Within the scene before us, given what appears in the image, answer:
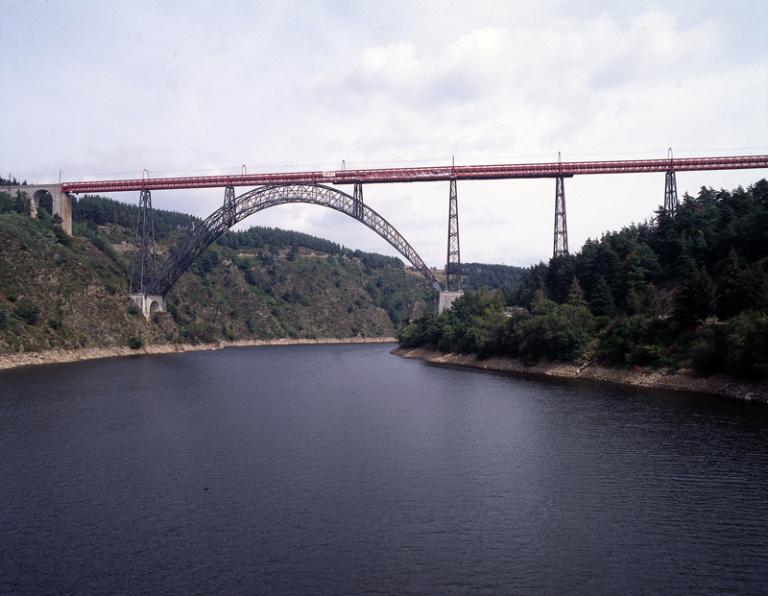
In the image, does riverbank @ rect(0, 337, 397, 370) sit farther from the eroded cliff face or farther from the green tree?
the green tree

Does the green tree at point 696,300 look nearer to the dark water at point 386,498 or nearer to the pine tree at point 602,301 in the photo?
the dark water at point 386,498

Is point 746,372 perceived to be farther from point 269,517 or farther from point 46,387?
point 46,387

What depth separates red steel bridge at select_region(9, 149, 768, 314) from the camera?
4406 centimetres

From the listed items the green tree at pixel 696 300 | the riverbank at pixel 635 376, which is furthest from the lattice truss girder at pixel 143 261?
the green tree at pixel 696 300

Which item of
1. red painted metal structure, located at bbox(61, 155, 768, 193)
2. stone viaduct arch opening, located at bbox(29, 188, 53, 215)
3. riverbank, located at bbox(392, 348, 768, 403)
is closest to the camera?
riverbank, located at bbox(392, 348, 768, 403)

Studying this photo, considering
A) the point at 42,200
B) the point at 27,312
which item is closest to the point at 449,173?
the point at 27,312

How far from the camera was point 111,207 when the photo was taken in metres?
104

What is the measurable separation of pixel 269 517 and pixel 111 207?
99.6m

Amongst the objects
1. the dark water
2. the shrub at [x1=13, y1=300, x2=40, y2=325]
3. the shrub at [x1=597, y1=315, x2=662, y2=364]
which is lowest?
the dark water

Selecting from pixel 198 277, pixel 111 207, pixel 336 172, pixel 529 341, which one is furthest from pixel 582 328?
pixel 111 207

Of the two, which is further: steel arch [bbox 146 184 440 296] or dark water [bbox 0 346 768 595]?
steel arch [bbox 146 184 440 296]

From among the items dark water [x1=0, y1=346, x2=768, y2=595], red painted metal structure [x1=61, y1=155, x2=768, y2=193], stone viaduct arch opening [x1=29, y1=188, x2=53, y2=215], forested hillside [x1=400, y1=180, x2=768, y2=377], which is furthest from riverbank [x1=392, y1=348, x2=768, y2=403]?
stone viaduct arch opening [x1=29, y1=188, x2=53, y2=215]

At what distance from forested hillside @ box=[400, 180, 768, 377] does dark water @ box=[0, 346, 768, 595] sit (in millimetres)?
5399

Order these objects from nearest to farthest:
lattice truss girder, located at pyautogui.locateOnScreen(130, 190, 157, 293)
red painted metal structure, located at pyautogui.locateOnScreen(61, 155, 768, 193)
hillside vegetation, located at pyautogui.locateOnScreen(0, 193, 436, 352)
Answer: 1. red painted metal structure, located at pyautogui.locateOnScreen(61, 155, 768, 193)
2. hillside vegetation, located at pyautogui.locateOnScreen(0, 193, 436, 352)
3. lattice truss girder, located at pyautogui.locateOnScreen(130, 190, 157, 293)
